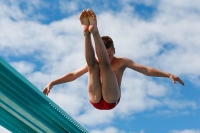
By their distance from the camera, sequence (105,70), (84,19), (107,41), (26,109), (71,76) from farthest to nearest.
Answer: (71,76) < (107,41) < (105,70) < (84,19) < (26,109)

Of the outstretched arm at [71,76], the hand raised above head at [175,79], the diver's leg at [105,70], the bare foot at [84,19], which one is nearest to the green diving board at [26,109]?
the diver's leg at [105,70]

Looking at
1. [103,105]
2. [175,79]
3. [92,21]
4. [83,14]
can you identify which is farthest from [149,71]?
[83,14]

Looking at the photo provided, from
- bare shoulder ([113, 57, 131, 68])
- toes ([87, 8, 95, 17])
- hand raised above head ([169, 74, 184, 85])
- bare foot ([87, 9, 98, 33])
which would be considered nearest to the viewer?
bare foot ([87, 9, 98, 33])

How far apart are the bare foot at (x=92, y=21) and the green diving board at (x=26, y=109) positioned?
1364 millimetres

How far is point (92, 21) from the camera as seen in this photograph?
555cm

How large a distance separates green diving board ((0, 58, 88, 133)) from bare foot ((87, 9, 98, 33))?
1364 millimetres

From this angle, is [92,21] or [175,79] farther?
[175,79]

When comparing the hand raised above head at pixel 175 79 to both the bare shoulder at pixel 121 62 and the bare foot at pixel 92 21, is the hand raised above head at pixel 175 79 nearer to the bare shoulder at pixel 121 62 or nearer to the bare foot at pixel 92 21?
the bare shoulder at pixel 121 62

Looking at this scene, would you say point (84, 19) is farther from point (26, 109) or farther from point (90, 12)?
point (26, 109)

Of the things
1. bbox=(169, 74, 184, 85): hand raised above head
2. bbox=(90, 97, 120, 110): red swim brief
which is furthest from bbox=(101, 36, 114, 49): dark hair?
bbox=(169, 74, 184, 85): hand raised above head

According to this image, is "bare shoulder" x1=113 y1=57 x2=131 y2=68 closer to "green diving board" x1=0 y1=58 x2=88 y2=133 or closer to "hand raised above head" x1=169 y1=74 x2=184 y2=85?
"hand raised above head" x1=169 y1=74 x2=184 y2=85

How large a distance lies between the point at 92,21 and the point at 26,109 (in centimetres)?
179

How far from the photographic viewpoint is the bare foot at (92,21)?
17.8 ft

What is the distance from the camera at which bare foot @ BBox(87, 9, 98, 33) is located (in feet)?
17.8
